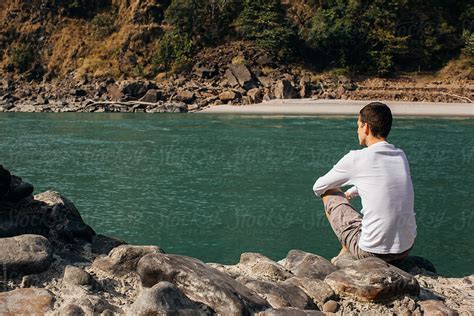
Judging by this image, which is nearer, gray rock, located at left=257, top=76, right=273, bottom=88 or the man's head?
the man's head

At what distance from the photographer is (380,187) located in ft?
15.6

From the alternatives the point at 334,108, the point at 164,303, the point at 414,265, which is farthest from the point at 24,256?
the point at 334,108

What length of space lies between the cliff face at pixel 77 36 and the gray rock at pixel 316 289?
2018 inches

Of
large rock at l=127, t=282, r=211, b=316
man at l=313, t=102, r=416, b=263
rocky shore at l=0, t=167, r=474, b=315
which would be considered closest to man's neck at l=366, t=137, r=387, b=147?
man at l=313, t=102, r=416, b=263

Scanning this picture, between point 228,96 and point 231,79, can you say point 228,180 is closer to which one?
point 228,96

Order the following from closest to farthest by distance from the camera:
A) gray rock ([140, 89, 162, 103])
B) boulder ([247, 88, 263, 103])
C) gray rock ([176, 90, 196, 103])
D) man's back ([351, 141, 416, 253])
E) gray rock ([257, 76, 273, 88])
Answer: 1. man's back ([351, 141, 416, 253])
2. boulder ([247, 88, 263, 103])
3. gray rock ([176, 90, 196, 103])
4. gray rock ([140, 89, 162, 103])
5. gray rock ([257, 76, 273, 88])

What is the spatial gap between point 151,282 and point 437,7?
53427mm

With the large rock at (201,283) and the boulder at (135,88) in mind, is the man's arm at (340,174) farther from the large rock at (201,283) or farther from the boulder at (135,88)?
the boulder at (135,88)

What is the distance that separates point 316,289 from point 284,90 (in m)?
40.5

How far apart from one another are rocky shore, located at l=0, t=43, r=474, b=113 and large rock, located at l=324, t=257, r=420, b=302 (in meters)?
38.6

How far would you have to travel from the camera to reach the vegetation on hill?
162 feet

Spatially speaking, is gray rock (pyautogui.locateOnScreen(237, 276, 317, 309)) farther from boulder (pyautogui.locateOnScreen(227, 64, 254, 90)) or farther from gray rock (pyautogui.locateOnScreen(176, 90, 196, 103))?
boulder (pyautogui.locateOnScreen(227, 64, 254, 90))

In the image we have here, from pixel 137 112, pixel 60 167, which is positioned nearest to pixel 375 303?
pixel 60 167

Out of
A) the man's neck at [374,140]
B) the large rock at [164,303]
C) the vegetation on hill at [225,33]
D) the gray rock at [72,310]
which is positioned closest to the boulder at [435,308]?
the man's neck at [374,140]
